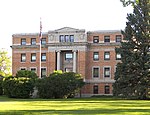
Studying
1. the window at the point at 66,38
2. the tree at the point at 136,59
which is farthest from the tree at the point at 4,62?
the tree at the point at 136,59

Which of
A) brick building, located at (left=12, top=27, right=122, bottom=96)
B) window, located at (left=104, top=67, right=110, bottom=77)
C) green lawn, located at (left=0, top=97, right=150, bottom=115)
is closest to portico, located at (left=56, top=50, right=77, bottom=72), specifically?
brick building, located at (left=12, top=27, right=122, bottom=96)

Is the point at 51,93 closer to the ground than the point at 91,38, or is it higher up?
closer to the ground

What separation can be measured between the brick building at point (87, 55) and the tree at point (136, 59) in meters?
22.2

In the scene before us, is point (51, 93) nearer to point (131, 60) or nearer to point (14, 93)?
point (14, 93)

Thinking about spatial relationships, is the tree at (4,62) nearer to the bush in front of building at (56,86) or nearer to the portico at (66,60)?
the portico at (66,60)

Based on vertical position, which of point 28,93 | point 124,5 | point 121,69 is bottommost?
point 28,93

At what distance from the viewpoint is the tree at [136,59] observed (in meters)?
56.6

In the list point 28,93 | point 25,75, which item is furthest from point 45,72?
point 28,93

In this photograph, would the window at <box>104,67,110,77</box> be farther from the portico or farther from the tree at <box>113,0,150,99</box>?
the tree at <box>113,0,150,99</box>

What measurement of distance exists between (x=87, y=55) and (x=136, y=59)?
89.2 ft

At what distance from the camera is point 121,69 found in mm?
58094

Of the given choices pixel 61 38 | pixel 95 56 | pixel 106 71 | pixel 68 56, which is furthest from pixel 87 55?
pixel 61 38

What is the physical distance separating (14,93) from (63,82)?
8424mm

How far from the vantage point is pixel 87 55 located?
275ft
